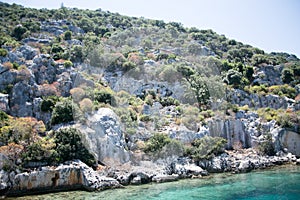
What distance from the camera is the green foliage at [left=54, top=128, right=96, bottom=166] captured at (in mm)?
27870

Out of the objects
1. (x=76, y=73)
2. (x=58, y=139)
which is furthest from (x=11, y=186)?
(x=76, y=73)

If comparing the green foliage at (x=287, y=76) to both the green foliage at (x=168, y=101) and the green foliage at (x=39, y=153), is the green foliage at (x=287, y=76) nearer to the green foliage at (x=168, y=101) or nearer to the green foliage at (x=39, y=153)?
the green foliage at (x=168, y=101)

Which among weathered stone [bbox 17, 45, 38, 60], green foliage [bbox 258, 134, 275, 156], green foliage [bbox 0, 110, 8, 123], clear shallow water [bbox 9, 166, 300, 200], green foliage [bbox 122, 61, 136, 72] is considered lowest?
clear shallow water [bbox 9, 166, 300, 200]

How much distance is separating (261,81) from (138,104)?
28.8m

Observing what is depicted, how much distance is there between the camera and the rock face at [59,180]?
24.4 meters

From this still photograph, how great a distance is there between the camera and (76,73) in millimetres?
42281

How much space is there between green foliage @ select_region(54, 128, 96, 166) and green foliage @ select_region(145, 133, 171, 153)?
22.0ft

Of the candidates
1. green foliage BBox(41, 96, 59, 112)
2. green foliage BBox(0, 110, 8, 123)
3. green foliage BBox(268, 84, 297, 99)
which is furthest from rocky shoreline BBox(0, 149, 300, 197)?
green foliage BBox(268, 84, 297, 99)

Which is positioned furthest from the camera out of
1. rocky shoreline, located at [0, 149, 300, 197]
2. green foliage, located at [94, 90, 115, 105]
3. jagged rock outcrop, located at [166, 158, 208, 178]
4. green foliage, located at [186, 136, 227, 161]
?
green foliage, located at [94, 90, 115, 105]

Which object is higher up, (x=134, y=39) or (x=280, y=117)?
(x=134, y=39)

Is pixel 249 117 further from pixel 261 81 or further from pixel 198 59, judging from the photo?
pixel 198 59

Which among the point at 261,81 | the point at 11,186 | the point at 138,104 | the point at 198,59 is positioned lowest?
the point at 11,186

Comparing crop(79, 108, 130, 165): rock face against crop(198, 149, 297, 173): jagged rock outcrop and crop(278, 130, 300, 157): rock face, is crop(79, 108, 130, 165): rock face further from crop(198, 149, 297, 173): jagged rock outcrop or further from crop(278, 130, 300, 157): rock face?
crop(278, 130, 300, 157): rock face

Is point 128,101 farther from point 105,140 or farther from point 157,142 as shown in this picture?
point 105,140
